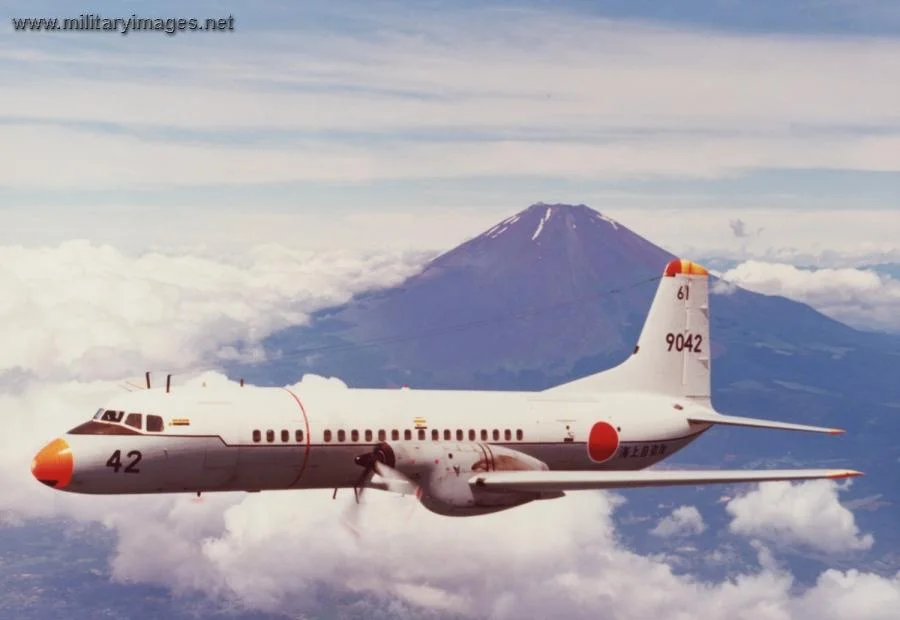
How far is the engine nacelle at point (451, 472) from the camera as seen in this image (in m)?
40.6

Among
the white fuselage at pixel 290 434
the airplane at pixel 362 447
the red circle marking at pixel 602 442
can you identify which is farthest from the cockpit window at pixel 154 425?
the red circle marking at pixel 602 442

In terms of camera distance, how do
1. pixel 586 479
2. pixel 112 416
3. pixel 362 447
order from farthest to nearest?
pixel 362 447
pixel 586 479
pixel 112 416

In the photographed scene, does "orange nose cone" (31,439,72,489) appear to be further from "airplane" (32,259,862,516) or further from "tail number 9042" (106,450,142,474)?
"tail number 9042" (106,450,142,474)

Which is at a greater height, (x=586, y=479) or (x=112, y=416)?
(x=112, y=416)

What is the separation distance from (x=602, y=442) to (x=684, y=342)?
24.3 ft

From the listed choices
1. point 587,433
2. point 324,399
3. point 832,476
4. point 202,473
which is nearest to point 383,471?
point 324,399

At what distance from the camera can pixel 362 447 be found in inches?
1635

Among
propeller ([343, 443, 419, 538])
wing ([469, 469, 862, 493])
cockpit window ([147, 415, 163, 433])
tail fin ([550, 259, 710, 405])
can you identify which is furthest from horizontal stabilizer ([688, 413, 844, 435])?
cockpit window ([147, 415, 163, 433])

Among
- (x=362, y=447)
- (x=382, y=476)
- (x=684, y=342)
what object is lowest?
(x=382, y=476)

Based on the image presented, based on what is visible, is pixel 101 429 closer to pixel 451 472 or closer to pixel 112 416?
pixel 112 416

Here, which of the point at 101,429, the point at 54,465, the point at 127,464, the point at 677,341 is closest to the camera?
the point at 54,465

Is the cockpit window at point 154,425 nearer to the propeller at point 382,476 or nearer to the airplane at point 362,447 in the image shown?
the airplane at point 362,447

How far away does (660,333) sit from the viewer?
51312 mm

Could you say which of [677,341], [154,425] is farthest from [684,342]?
[154,425]
